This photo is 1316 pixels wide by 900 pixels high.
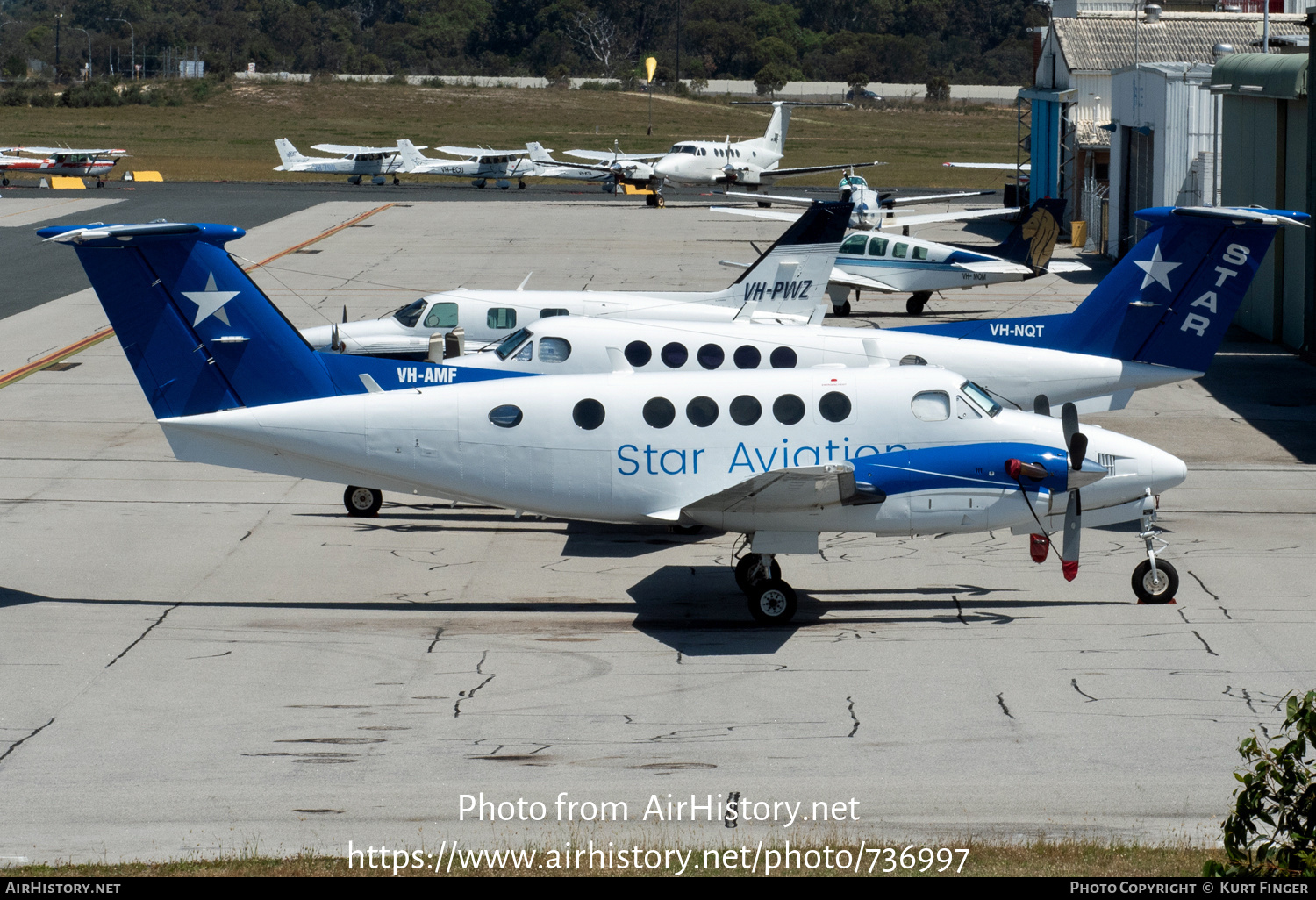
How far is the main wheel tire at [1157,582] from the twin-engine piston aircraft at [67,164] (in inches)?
2894

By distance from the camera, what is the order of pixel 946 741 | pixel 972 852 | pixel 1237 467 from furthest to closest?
pixel 1237 467
pixel 946 741
pixel 972 852

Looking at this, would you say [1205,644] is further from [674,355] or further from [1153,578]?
[674,355]

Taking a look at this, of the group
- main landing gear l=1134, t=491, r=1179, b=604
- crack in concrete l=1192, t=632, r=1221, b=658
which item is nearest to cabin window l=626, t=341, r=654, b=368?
main landing gear l=1134, t=491, r=1179, b=604

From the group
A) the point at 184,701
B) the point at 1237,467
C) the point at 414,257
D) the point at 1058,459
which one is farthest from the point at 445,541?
the point at 414,257

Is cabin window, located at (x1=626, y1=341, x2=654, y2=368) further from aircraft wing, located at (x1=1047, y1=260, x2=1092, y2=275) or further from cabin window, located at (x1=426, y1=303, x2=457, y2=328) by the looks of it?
aircraft wing, located at (x1=1047, y1=260, x2=1092, y2=275)

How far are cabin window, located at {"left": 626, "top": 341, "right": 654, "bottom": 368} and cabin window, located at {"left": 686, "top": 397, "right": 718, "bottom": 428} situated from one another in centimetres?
470

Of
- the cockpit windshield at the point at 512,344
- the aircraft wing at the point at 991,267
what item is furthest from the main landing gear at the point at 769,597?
the aircraft wing at the point at 991,267

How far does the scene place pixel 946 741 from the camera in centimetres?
1170

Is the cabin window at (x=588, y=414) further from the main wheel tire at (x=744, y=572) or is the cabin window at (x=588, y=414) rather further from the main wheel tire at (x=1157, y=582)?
the main wheel tire at (x=1157, y=582)

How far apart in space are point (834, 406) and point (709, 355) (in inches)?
197

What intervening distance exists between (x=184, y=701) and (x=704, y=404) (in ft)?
19.7

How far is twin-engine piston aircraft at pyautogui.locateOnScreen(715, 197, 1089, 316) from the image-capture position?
3809 cm

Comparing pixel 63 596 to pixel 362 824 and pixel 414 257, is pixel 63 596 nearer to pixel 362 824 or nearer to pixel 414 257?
pixel 362 824

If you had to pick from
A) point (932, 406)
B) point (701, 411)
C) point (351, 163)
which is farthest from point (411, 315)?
point (351, 163)
